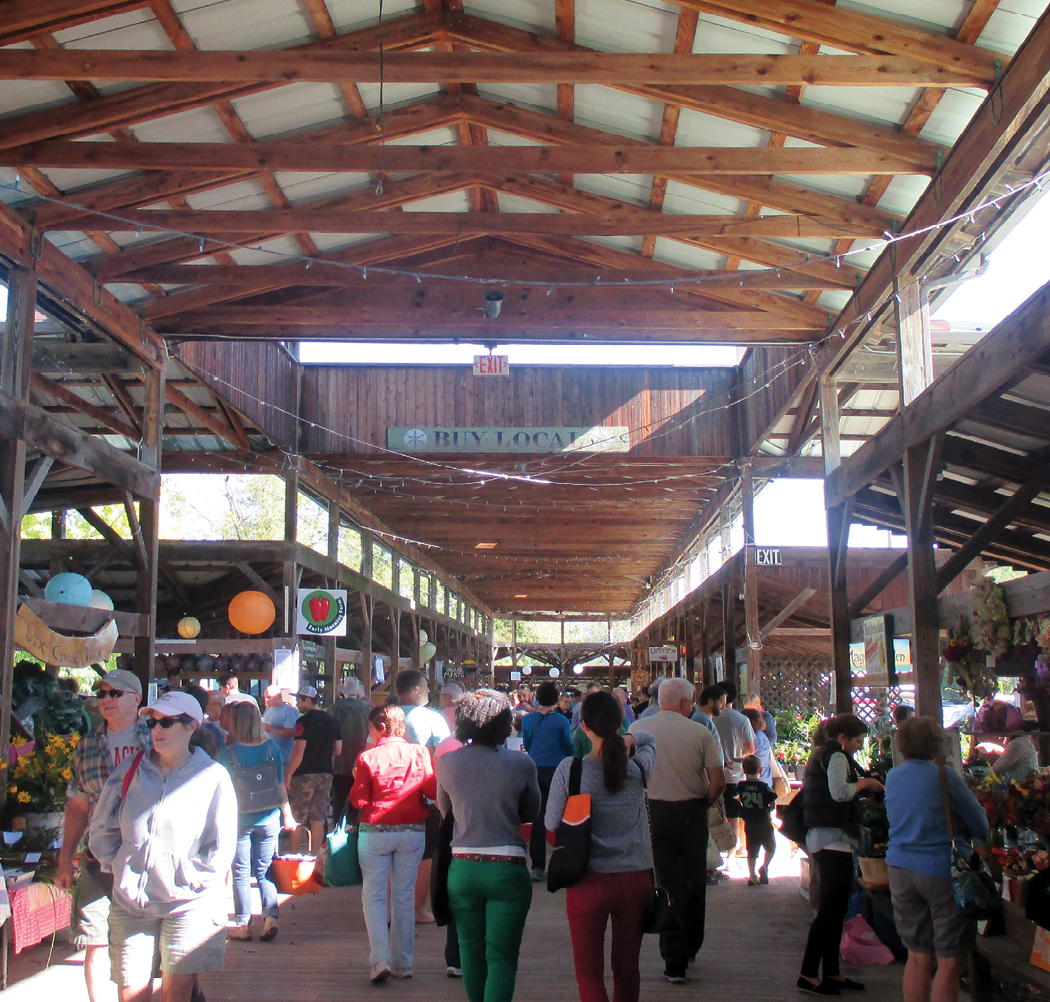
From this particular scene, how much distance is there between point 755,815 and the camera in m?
7.50

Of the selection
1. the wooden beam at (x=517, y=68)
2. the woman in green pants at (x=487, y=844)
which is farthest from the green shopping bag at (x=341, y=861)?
the wooden beam at (x=517, y=68)

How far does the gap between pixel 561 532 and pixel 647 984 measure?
15911 millimetres

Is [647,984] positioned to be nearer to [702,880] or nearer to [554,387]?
[702,880]

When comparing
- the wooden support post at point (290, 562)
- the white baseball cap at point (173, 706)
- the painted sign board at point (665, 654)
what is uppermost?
the wooden support post at point (290, 562)

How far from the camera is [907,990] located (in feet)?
14.2

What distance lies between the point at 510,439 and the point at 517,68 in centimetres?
792

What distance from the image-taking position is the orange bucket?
5984 mm

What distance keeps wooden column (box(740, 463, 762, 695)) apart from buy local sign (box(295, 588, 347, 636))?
209 inches

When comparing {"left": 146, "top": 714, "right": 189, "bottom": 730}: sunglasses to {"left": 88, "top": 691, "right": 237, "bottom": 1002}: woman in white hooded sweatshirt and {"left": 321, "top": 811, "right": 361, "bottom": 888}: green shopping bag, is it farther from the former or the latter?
{"left": 321, "top": 811, "right": 361, "bottom": 888}: green shopping bag

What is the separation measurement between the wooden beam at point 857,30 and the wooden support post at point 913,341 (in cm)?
203

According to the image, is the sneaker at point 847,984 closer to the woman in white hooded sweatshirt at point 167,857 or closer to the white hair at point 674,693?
the white hair at point 674,693

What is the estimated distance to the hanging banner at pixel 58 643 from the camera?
289 inches

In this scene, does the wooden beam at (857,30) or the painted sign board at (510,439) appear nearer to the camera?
the wooden beam at (857,30)

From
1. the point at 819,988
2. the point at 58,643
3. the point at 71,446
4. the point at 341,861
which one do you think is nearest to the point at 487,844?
Answer: the point at 819,988
